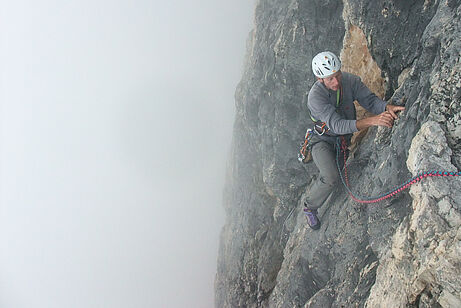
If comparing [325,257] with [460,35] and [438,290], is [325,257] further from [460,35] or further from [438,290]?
[460,35]

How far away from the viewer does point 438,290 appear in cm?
395

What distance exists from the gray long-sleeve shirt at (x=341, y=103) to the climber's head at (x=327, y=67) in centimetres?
27

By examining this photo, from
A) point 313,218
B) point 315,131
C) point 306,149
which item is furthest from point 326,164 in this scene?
point 313,218

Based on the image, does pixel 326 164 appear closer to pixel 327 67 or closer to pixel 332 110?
pixel 332 110

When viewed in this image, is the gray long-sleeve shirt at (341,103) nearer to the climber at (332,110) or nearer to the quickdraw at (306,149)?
the climber at (332,110)

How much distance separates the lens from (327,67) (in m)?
6.52

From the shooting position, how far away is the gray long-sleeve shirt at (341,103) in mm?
6453

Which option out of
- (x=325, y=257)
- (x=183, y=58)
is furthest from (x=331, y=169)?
(x=183, y=58)

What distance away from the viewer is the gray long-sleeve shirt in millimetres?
6453

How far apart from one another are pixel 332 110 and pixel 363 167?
203 centimetres

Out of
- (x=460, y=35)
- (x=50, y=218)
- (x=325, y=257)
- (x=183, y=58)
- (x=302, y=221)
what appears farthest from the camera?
(x=183, y=58)

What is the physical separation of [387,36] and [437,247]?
18.8ft

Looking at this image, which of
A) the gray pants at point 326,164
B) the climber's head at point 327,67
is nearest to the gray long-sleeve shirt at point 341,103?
the climber's head at point 327,67

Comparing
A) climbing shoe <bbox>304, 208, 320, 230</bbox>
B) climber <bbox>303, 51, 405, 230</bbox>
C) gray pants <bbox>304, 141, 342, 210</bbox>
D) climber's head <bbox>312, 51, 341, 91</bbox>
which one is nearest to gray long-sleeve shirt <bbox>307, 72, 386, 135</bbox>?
climber <bbox>303, 51, 405, 230</bbox>
